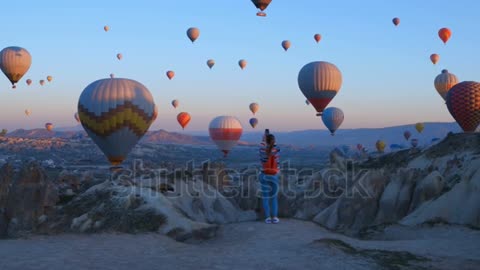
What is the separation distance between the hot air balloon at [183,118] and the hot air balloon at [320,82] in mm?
35216

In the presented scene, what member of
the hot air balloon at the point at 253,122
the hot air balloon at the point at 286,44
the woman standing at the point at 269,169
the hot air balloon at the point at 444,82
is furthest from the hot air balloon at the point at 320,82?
the hot air balloon at the point at 253,122

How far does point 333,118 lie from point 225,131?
60.9ft

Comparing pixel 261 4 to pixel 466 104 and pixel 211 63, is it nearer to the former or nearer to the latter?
pixel 466 104

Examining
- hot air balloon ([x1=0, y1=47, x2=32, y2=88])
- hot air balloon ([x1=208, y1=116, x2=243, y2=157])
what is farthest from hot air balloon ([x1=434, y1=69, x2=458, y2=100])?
hot air balloon ([x1=0, y1=47, x2=32, y2=88])

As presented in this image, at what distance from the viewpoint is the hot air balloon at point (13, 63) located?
173ft

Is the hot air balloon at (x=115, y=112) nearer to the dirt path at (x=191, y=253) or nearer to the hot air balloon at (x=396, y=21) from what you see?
the dirt path at (x=191, y=253)

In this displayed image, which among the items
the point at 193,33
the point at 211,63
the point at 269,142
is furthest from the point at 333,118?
the point at 269,142

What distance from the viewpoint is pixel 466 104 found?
38.1m

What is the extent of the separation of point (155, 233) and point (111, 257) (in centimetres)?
297

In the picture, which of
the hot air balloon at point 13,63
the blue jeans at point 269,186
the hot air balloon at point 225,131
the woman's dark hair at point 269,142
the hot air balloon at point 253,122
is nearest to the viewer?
the woman's dark hair at point 269,142

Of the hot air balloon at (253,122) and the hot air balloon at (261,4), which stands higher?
the hot air balloon at (261,4)

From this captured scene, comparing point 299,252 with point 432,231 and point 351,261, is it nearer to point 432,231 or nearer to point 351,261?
point 351,261

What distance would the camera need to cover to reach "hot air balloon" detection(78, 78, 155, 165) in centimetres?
2344

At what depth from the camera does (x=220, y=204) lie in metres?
19.3
